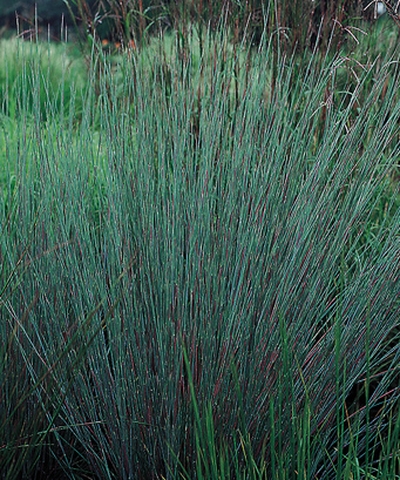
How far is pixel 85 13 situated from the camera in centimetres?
325

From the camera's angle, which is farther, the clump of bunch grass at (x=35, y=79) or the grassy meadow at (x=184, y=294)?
the clump of bunch grass at (x=35, y=79)

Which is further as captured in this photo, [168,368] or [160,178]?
[160,178]

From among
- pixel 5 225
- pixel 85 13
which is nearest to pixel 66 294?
pixel 5 225

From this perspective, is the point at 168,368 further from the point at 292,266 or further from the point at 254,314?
the point at 292,266

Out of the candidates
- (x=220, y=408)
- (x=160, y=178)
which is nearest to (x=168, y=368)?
(x=220, y=408)

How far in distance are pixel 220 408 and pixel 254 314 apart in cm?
22

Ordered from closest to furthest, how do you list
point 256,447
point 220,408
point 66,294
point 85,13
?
point 220,408 → point 256,447 → point 66,294 → point 85,13

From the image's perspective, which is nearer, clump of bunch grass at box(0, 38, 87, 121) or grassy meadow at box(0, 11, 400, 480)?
grassy meadow at box(0, 11, 400, 480)

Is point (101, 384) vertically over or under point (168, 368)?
under

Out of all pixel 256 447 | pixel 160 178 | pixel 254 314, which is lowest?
pixel 256 447

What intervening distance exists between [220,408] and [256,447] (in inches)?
6.7

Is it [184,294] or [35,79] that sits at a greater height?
[35,79]

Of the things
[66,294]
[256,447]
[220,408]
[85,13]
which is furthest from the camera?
[85,13]

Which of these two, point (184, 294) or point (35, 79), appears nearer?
point (184, 294)
